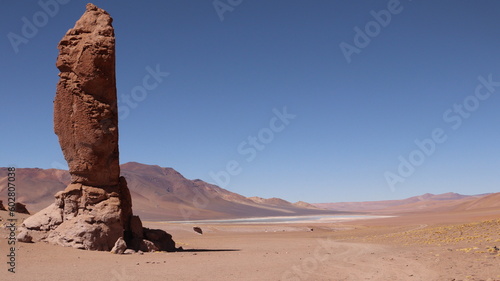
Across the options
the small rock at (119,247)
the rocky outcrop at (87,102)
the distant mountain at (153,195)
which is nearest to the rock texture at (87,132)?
the rocky outcrop at (87,102)

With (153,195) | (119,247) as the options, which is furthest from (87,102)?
(153,195)

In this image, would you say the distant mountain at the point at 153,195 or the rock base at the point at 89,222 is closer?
the rock base at the point at 89,222

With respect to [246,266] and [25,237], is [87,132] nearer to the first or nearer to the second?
[25,237]

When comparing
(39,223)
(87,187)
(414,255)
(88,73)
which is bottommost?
(414,255)

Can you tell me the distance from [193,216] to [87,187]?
94763mm

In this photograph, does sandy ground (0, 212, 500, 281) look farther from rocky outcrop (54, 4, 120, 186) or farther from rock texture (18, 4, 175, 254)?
rocky outcrop (54, 4, 120, 186)

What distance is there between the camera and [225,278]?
9.87 meters

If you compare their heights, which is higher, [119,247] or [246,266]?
[119,247]

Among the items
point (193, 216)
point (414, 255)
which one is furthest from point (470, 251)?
point (193, 216)

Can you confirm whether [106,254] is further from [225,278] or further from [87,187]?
[225,278]

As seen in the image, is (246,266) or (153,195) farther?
(153,195)

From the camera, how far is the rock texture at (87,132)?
14227 mm

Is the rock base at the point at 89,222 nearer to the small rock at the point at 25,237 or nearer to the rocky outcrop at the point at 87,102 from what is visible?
the small rock at the point at 25,237

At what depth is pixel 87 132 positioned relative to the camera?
14227mm
